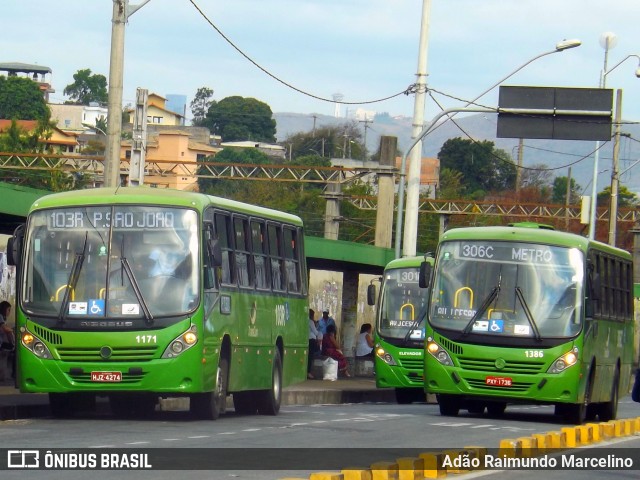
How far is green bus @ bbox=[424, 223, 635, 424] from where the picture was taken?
817 inches

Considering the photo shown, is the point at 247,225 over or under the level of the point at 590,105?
under

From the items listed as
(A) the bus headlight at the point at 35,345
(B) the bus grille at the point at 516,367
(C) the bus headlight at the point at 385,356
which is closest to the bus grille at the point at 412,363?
(C) the bus headlight at the point at 385,356

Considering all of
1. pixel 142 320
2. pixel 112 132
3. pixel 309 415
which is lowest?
pixel 309 415

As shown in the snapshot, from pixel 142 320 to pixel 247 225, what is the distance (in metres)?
3.41

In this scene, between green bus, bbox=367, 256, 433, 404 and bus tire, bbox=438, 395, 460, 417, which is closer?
bus tire, bbox=438, 395, 460, 417

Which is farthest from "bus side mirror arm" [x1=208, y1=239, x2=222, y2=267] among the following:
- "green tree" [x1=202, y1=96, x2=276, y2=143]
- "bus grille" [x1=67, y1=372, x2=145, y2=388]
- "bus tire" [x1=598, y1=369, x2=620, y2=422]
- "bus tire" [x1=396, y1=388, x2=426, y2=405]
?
"green tree" [x1=202, y1=96, x2=276, y2=143]

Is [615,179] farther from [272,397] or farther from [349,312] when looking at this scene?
[272,397]

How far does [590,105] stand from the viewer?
34844 millimetres

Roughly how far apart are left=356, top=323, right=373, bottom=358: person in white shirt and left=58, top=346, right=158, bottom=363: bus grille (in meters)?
17.9

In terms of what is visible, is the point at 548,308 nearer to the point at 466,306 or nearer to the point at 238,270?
the point at 466,306

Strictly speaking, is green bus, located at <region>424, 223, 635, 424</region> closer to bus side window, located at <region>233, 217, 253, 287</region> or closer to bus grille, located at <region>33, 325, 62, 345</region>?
bus side window, located at <region>233, 217, 253, 287</region>

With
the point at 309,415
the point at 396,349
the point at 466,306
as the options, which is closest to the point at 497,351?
the point at 466,306

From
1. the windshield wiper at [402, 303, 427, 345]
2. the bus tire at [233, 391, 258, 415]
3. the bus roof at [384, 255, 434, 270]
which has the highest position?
the bus roof at [384, 255, 434, 270]

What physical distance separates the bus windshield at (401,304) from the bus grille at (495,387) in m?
8.24
